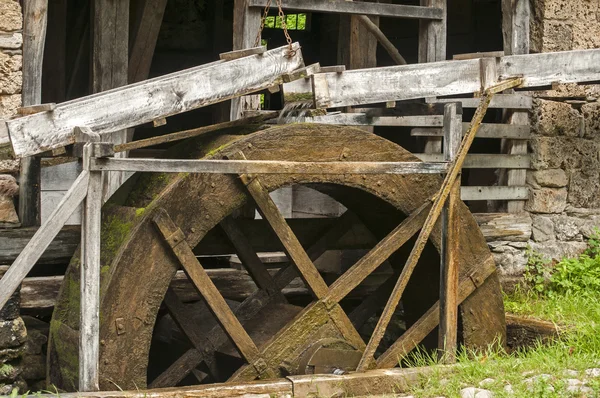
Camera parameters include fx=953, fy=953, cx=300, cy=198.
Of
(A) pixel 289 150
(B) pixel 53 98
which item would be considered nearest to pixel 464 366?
(A) pixel 289 150

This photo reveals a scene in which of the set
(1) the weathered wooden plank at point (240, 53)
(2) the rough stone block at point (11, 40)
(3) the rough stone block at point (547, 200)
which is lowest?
(3) the rough stone block at point (547, 200)

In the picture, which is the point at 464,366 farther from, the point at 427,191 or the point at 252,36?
the point at 252,36

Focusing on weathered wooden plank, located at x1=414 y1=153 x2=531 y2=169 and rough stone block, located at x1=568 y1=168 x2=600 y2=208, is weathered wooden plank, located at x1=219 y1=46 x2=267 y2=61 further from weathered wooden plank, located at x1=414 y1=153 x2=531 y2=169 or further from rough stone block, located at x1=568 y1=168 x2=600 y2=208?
rough stone block, located at x1=568 y1=168 x2=600 y2=208

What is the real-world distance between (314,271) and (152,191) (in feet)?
3.31

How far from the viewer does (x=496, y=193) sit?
712 centimetres

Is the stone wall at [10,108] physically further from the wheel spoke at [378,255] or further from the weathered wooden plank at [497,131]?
the weathered wooden plank at [497,131]

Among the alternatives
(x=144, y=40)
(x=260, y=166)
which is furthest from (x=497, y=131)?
(x=260, y=166)

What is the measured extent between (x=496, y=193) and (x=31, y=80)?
3.57 m

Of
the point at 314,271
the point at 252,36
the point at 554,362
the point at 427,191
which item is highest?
the point at 252,36

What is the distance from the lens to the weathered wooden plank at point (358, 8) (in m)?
6.18

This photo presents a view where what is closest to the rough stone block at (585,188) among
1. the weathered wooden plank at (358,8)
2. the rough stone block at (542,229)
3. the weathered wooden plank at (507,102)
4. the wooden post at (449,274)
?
the rough stone block at (542,229)

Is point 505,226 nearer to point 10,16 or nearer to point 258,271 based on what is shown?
point 258,271

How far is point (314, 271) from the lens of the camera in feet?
17.6

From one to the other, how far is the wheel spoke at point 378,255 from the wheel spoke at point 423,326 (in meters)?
0.44
